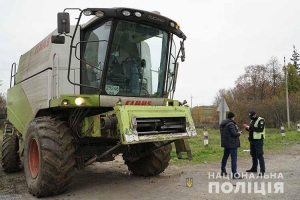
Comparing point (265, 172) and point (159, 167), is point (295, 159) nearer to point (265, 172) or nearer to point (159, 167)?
point (265, 172)

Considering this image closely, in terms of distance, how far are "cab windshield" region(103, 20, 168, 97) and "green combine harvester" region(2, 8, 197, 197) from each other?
2 cm

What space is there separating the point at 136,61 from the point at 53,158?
256 centimetres

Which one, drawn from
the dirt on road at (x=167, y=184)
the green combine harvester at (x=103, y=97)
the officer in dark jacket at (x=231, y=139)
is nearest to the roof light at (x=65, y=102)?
the green combine harvester at (x=103, y=97)

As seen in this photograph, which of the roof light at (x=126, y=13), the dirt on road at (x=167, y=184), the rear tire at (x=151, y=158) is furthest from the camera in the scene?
the rear tire at (x=151, y=158)

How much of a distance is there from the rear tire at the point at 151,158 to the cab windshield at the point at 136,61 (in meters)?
1.35

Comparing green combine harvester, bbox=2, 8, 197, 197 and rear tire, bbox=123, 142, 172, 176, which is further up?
green combine harvester, bbox=2, 8, 197, 197

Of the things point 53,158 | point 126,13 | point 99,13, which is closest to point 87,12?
point 99,13

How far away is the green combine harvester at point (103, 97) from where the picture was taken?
5863mm

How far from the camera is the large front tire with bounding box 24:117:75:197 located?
584 cm

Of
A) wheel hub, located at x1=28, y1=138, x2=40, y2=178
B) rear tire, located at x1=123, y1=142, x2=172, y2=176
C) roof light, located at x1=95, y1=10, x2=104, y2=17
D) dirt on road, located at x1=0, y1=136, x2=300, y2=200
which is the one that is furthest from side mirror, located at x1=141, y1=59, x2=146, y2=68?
wheel hub, located at x1=28, y1=138, x2=40, y2=178

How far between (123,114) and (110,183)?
2.44 m

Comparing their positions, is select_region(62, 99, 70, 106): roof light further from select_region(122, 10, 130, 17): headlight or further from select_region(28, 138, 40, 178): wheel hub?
select_region(122, 10, 130, 17): headlight

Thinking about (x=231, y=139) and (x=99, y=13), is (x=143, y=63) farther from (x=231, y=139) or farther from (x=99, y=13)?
(x=231, y=139)

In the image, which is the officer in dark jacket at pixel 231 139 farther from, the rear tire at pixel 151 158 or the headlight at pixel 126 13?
the headlight at pixel 126 13
